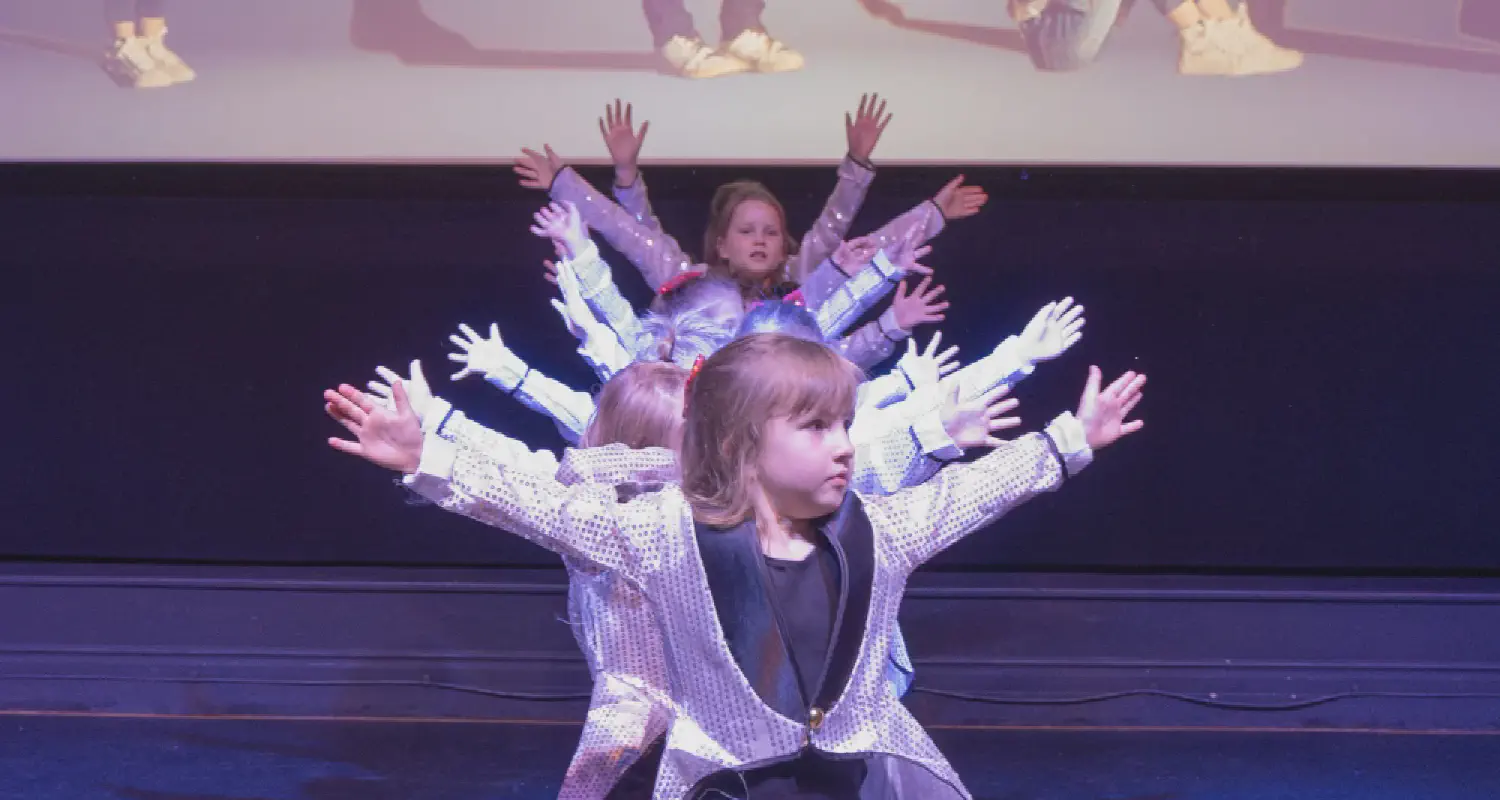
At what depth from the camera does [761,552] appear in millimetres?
1783

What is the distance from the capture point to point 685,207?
13.0 ft

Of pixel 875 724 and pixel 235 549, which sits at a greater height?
pixel 875 724

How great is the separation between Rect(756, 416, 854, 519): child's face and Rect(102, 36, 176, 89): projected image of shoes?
103 inches

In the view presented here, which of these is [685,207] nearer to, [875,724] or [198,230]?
[198,230]

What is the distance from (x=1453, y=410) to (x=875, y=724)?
8.95ft

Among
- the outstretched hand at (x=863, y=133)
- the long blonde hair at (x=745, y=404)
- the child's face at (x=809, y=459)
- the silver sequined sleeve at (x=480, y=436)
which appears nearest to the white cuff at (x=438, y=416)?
the silver sequined sleeve at (x=480, y=436)

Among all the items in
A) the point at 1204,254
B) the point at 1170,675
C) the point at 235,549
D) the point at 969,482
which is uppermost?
the point at 969,482

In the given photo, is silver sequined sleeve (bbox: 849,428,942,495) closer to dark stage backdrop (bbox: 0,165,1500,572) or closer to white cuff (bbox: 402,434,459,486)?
white cuff (bbox: 402,434,459,486)

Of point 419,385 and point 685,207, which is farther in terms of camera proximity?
point 685,207

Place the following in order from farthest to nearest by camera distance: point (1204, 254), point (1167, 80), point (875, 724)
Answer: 1. point (1204, 254)
2. point (1167, 80)
3. point (875, 724)

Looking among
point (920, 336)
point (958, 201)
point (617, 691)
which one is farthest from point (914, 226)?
point (617, 691)

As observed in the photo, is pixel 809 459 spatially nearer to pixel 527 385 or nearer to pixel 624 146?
pixel 527 385

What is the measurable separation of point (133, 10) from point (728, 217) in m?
1.61

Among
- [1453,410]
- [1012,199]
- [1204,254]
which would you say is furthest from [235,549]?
[1453,410]
